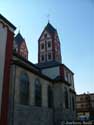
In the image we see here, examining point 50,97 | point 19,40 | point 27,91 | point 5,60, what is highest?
point 19,40

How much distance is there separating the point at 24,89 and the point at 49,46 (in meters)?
18.8

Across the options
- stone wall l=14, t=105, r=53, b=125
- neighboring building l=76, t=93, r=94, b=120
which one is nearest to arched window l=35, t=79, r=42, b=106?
stone wall l=14, t=105, r=53, b=125

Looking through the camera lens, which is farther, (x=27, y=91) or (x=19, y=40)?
(x=19, y=40)

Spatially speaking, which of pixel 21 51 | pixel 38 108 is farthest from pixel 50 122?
pixel 21 51

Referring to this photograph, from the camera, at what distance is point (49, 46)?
117 ft

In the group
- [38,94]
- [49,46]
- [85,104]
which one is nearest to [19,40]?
[49,46]

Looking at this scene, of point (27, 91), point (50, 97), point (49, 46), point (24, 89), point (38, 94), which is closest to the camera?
point (24, 89)

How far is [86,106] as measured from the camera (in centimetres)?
5041

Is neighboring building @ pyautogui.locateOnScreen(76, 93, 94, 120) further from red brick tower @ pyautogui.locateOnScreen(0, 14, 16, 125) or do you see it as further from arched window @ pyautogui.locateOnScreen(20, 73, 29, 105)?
red brick tower @ pyautogui.locateOnScreen(0, 14, 16, 125)

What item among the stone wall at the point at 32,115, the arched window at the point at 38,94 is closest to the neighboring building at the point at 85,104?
the stone wall at the point at 32,115

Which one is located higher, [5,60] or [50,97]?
[5,60]

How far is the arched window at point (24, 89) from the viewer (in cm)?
1760

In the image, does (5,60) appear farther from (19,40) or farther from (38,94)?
(19,40)

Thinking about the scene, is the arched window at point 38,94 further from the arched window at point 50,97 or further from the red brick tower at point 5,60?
the red brick tower at point 5,60
